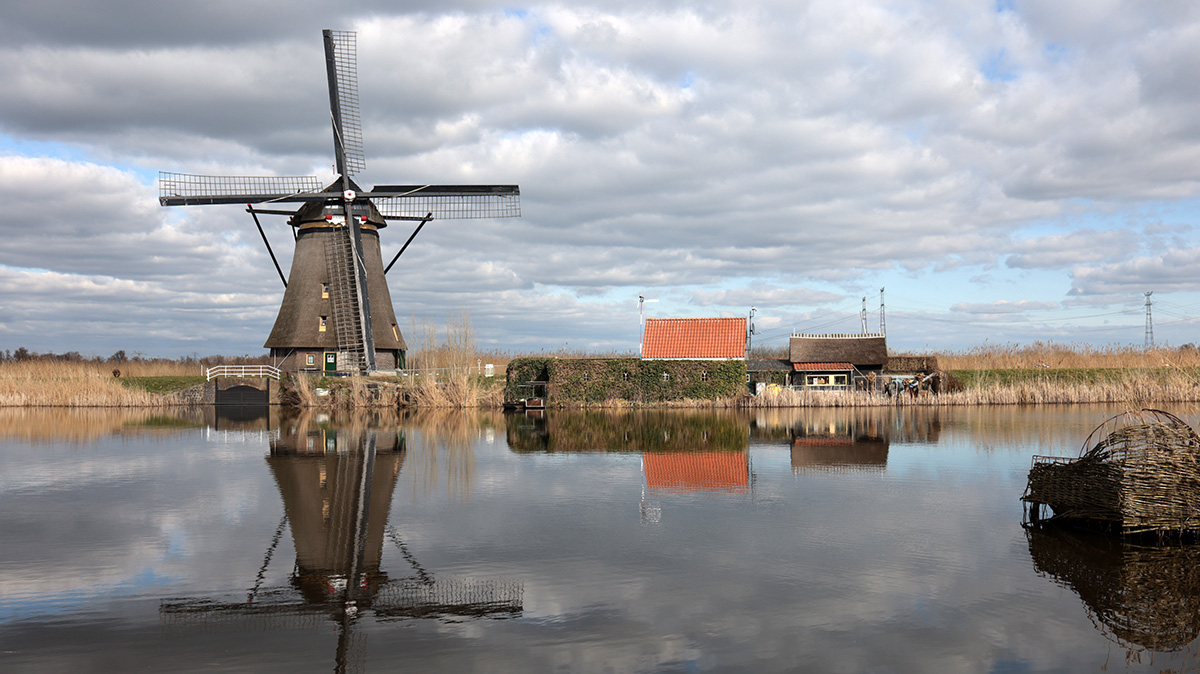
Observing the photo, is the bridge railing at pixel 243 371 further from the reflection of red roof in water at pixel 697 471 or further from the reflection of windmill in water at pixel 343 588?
the reflection of windmill in water at pixel 343 588

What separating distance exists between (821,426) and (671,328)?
15730 millimetres

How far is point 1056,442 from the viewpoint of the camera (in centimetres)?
1569

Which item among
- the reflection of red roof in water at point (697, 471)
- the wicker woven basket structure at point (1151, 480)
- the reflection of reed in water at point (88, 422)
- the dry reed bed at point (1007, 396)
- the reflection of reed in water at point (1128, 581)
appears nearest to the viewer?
the reflection of reed in water at point (1128, 581)

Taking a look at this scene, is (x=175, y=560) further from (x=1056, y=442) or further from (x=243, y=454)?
(x=1056, y=442)

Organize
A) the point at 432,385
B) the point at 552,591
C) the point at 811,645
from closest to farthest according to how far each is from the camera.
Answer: the point at 811,645, the point at 552,591, the point at 432,385

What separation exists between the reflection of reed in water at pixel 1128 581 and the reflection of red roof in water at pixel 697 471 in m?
4.30

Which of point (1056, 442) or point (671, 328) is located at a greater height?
point (671, 328)

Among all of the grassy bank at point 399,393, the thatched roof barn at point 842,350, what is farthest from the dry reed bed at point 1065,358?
the grassy bank at point 399,393

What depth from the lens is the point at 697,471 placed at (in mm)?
13109

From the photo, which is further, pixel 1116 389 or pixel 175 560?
pixel 1116 389

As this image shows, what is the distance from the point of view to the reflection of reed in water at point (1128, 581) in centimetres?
559

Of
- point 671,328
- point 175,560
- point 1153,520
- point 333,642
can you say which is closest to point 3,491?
point 175,560

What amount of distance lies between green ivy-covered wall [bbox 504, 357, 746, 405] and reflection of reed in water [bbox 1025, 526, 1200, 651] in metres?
21.0

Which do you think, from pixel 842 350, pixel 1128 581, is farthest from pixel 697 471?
pixel 842 350
